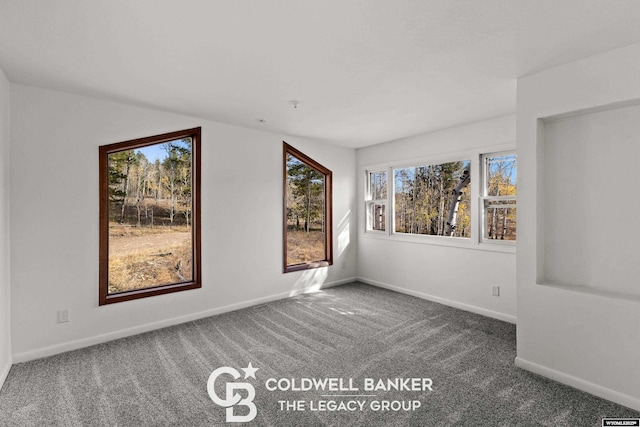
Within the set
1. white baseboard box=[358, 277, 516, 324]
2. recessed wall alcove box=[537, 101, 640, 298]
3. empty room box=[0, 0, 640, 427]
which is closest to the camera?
empty room box=[0, 0, 640, 427]

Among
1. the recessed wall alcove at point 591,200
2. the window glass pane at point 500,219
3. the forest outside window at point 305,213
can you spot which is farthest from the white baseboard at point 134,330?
the recessed wall alcove at point 591,200

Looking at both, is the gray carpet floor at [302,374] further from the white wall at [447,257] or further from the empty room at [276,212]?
the white wall at [447,257]

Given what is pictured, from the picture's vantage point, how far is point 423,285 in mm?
4629

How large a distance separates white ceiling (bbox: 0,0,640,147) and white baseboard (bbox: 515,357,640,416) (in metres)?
2.36

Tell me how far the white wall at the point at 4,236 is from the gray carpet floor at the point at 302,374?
20cm

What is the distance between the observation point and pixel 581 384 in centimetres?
232

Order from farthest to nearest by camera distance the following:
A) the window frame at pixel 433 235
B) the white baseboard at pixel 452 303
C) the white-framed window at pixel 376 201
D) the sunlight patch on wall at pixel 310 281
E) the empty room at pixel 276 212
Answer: the white-framed window at pixel 376 201 → the sunlight patch on wall at pixel 310 281 → the window frame at pixel 433 235 → the white baseboard at pixel 452 303 → the empty room at pixel 276 212

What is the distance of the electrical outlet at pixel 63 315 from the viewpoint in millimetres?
2955

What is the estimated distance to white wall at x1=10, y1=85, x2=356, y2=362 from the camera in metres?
2.79

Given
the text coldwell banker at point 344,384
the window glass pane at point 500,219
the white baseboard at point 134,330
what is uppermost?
the window glass pane at point 500,219

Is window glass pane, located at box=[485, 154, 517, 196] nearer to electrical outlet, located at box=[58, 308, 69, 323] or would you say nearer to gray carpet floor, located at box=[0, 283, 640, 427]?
gray carpet floor, located at box=[0, 283, 640, 427]

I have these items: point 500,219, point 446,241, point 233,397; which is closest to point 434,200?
point 446,241

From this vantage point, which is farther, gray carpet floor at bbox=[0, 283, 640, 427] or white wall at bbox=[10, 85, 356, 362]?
white wall at bbox=[10, 85, 356, 362]

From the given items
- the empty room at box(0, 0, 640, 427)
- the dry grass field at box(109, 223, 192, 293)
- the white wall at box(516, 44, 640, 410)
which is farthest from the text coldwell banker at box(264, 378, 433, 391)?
the dry grass field at box(109, 223, 192, 293)
